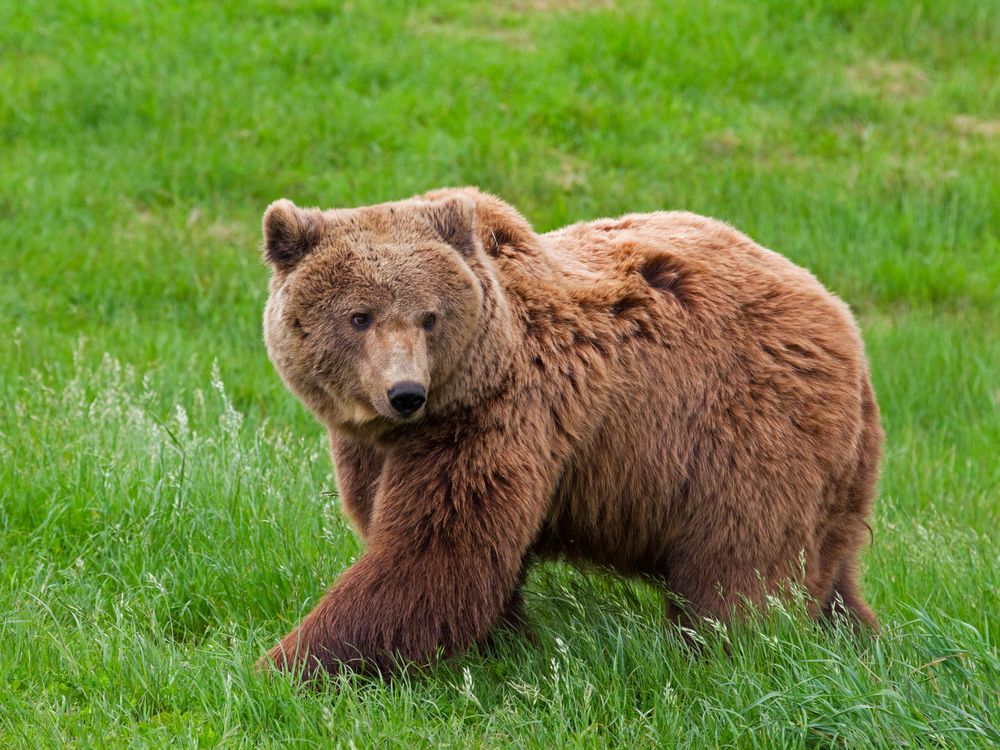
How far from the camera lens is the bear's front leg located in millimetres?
4434

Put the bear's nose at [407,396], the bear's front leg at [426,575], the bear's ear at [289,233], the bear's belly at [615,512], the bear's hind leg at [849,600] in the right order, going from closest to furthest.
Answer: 1. the bear's nose at [407,396]
2. the bear's front leg at [426,575]
3. the bear's ear at [289,233]
4. the bear's belly at [615,512]
5. the bear's hind leg at [849,600]

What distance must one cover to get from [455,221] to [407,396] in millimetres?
778

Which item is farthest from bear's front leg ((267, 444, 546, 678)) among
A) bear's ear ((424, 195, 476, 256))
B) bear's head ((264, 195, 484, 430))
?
bear's ear ((424, 195, 476, 256))

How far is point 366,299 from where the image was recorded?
448 centimetres

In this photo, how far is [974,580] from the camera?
543cm

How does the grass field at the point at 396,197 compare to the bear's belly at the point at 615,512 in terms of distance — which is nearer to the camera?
the grass field at the point at 396,197

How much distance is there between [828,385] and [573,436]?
1044 mm

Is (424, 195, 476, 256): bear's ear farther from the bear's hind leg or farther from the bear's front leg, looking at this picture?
the bear's hind leg

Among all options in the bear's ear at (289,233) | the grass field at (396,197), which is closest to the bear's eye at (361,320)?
the bear's ear at (289,233)

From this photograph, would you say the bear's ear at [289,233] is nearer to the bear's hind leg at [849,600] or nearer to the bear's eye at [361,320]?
the bear's eye at [361,320]

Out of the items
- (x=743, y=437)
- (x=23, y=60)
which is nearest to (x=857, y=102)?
(x=23, y=60)

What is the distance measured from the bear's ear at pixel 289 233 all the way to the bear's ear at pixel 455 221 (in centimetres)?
41

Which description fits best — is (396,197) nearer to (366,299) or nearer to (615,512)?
(615,512)

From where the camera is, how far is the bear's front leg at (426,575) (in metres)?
4.43
